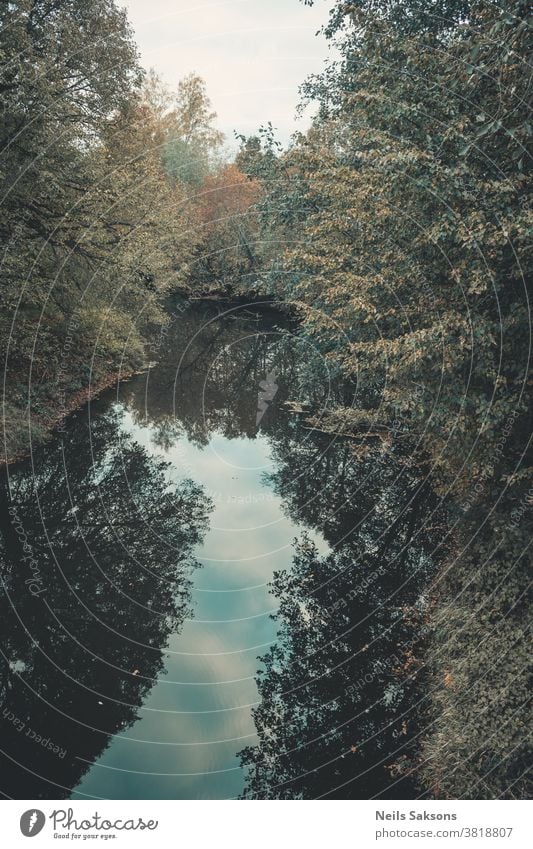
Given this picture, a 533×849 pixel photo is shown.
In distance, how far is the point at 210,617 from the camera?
15789mm

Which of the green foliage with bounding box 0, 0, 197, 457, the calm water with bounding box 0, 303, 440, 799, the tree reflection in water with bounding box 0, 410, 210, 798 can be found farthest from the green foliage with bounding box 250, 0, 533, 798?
the green foliage with bounding box 0, 0, 197, 457

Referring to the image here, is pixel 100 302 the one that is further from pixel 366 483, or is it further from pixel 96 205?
pixel 366 483

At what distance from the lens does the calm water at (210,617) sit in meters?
11.1

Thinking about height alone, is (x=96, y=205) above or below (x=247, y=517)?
above

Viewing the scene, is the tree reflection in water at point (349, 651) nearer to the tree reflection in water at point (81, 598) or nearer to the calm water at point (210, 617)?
the calm water at point (210, 617)

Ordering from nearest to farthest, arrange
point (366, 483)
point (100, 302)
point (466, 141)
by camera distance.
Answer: point (466, 141) → point (366, 483) → point (100, 302)

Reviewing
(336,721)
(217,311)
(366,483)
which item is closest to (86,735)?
(336,721)

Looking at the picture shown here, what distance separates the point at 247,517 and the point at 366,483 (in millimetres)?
5907

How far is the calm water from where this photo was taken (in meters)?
11.1

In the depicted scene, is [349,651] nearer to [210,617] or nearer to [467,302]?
[210,617]

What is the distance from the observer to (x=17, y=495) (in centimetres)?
2091

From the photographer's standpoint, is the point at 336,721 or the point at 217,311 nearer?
the point at 336,721
